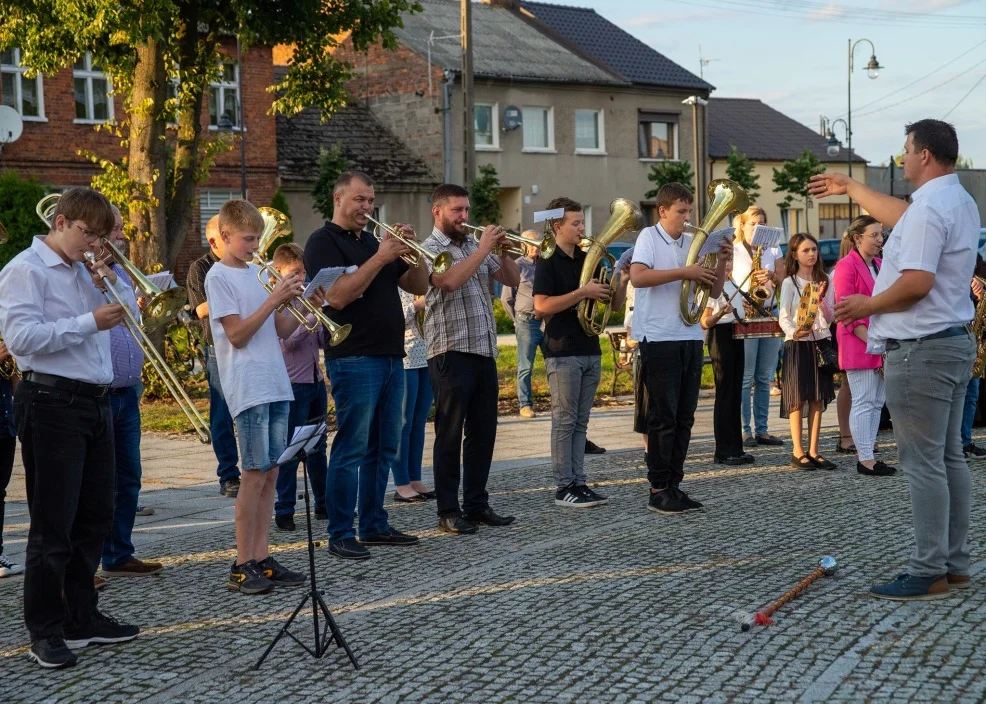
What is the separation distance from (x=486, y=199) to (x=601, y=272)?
2779 centimetres

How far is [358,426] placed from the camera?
6.94 meters

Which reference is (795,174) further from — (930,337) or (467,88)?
(930,337)

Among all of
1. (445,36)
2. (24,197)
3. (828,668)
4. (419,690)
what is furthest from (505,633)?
(445,36)

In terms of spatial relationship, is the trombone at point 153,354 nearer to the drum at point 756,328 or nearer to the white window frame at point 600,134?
the drum at point 756,328

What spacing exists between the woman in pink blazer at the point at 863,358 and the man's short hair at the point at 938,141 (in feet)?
11.6

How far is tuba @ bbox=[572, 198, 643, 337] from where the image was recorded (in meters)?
8.33

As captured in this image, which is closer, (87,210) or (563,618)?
(87,210)

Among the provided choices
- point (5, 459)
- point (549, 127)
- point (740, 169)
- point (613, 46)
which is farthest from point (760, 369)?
point (613, 46)

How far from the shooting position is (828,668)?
4789 millimetres

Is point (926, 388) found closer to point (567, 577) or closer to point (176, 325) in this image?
point (567, 577)

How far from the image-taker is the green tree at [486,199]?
118ft

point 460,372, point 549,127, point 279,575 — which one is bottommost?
point 279,575

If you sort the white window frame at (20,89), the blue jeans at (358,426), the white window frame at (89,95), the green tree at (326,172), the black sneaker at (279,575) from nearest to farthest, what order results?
the black sneaker at (279,575) < the blue jeans at (358,426) < the white window frame at (20,89) < the white window frame at (89,95) < the green tree at (326,172)

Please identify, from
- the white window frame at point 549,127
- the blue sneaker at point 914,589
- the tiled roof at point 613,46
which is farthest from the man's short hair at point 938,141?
the tiled roof at point 613,46
